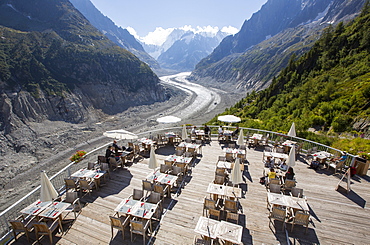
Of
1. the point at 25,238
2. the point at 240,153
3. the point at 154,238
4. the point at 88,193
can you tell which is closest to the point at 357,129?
the point at 240,153

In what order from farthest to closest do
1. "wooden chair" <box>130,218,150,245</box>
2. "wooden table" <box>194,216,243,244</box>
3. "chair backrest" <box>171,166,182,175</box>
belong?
"chair backrest" <box>171,166,182,175</box>, "wooden chair" <box>130,218,150,245</box>, "wooden table" <box>194,216,243,244</box>

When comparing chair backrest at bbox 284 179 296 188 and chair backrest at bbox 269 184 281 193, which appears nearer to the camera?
chair backrest at bbox 269 184 281 193

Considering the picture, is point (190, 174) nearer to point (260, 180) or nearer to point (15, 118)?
point (260, 180)

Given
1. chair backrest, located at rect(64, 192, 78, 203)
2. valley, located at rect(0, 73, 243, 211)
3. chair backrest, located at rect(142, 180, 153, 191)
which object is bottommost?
valley, located at rect(0, 73, 243, 211)

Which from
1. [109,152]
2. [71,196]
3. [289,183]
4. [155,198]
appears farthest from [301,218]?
[109,152]

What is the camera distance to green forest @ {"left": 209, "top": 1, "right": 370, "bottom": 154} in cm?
1908

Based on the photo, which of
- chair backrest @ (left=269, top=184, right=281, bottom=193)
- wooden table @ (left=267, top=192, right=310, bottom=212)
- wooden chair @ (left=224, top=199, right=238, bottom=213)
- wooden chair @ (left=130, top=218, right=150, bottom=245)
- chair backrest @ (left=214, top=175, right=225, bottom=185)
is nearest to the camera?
wooden chair @ (left=130, top=218, right=150, bottom=245)

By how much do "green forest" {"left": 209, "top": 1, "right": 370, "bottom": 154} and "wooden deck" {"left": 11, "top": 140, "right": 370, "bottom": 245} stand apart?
17.2 ft

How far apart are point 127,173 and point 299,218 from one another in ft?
29.4

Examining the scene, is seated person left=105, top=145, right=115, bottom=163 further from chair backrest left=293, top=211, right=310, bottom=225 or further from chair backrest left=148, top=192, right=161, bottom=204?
chair backrest left=293, top=211, right=310, bottom=225

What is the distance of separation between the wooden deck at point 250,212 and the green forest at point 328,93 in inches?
206

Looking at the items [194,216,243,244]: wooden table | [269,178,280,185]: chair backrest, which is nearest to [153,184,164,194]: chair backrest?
[194,216,243,244]: wooden table

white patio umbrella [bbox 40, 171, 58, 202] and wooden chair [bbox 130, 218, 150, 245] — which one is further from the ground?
white patio umbrella [bbox 40, 171, 58, 202]

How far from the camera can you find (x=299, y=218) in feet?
24.0
